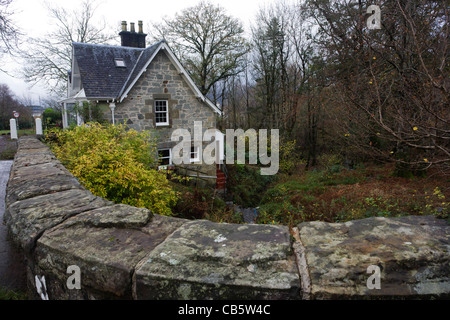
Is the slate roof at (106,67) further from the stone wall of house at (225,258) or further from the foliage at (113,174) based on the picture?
the stone wall of house at (225,258)

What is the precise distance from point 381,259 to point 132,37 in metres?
20.0

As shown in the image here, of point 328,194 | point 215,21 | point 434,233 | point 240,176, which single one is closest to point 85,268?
point 434,233

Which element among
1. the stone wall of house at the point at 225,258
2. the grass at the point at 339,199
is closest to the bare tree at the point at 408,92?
the grass at the point at 339,199

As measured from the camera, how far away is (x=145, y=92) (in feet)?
46.8

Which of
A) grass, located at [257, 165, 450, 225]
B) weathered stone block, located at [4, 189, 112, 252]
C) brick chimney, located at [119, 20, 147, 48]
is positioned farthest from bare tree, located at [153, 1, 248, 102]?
weathered stone block, located at [4, 189, 112, 252]

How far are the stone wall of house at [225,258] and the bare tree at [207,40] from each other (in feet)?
87.9

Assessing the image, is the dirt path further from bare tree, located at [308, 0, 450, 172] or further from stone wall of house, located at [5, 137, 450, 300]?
bare tree, located at [308, 0, 450, 172]

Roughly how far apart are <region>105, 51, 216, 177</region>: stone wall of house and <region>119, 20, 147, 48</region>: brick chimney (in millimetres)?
5159

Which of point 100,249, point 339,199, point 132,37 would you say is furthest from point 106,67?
point 100,249

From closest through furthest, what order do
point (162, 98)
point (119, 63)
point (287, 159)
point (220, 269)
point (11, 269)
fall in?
point (220, 269) < point (11, 269) < point (162, 98) < point (119, 63) < point (287, 159)

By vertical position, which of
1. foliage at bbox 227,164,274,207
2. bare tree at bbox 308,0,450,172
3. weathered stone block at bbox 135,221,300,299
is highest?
bare tree at bbox 308,0,450,172

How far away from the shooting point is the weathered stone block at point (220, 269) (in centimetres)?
135

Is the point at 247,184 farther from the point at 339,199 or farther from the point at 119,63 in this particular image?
the point at 119,63

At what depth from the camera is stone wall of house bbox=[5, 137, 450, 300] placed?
1360mm
